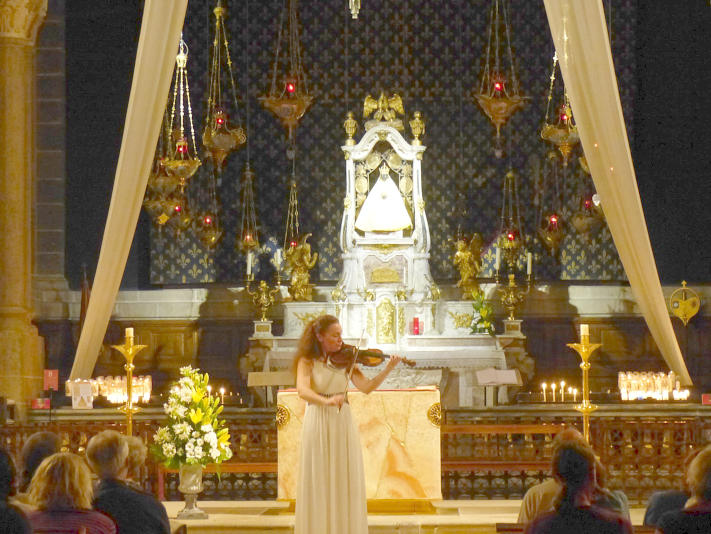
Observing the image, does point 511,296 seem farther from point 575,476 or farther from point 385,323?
point 575,476

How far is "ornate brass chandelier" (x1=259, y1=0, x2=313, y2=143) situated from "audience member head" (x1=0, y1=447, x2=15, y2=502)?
1323 centimetres

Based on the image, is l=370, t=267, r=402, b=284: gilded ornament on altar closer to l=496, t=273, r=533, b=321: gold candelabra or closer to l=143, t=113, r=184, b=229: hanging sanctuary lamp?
l=496, t=273, r=533, b=321: gold candelabra

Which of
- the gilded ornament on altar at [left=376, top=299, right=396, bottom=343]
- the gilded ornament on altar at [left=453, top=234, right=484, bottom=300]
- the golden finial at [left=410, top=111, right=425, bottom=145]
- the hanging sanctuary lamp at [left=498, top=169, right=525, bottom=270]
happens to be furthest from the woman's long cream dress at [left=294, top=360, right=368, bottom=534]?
the golden finial at [left=410, top=111, right=425, bottom=145]

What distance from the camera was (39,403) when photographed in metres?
15.5

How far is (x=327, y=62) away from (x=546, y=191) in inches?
147

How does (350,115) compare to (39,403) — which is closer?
(39,403)

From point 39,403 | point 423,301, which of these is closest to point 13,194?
point 39,403

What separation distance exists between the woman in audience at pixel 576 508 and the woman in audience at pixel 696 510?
207mm

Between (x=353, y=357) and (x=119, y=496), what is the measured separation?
244 cm

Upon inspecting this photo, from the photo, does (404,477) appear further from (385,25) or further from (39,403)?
(385,25)

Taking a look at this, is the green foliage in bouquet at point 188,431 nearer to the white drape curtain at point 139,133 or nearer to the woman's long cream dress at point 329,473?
the white drape curtain at point 139,133

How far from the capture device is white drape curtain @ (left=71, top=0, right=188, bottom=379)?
9.04 meters

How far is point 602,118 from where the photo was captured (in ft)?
29.3

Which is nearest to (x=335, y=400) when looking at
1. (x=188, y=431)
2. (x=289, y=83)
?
(x=188, y=431)
